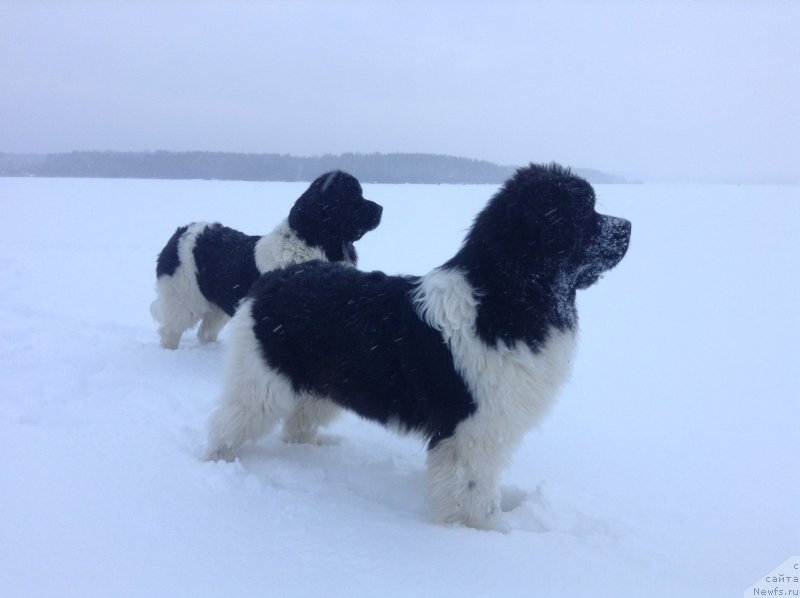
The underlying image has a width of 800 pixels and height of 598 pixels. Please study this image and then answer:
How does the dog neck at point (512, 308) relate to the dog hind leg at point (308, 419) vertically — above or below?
above

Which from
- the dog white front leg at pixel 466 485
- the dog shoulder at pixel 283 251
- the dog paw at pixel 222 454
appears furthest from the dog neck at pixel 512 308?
the dog shoulder at pixel 283 251

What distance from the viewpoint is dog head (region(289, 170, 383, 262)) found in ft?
19.5

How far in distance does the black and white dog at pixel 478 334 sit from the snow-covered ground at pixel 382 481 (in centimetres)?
45

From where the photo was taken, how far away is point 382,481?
3.84 meters

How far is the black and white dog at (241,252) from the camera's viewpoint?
19.6 feet

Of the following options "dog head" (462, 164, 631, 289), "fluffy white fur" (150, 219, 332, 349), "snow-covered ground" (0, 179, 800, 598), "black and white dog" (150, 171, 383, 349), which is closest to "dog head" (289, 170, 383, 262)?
"black and white dog" (150, 171, 383, 349)

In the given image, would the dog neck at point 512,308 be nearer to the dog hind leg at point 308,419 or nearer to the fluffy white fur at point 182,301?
the dog hind leg at point 308,419

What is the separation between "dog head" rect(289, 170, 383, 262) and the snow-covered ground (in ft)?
5.78

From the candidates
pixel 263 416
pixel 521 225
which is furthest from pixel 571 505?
pixel 263 416

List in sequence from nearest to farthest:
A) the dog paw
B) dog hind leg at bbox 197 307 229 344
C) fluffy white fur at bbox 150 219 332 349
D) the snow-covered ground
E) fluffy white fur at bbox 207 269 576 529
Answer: the snow-covered ground
fluffy white fur at bbox 207 269 576 529
the dog paw
fluffy white fur at bbox 150 219 332 349
dog hind leg at bbox 197 307 229 344

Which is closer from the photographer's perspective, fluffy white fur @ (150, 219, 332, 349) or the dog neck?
the dog neck

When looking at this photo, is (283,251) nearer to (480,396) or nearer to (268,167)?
(480,396)

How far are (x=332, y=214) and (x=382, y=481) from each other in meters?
3.04

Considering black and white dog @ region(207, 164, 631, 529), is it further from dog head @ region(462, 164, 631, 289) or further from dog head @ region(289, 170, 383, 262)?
dog head @ region(289, 170, 383, 262)
